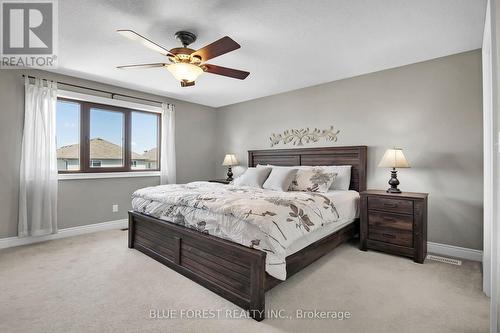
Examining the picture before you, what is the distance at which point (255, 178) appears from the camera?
3820mm

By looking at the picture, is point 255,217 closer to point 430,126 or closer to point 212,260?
point 212,260

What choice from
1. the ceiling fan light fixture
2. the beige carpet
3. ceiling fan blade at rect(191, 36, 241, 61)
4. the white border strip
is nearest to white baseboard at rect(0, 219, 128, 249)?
the beige carpet

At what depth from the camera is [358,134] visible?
372cm

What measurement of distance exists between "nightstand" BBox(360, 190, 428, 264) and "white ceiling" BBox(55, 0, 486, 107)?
1699mm

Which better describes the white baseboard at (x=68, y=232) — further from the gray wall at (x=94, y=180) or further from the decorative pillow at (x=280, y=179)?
the decorative pillow at (x=280, y=179)

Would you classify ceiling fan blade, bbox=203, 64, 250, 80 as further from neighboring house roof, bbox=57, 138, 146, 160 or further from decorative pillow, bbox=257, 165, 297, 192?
neighboring house roof, bbox=57, 138, 146, 160

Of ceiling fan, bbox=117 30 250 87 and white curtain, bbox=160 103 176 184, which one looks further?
white curtain, bbox=160 103 176 184

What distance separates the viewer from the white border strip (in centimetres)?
373

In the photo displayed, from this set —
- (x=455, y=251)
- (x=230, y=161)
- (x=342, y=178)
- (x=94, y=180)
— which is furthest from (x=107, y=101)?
(x=455, y=251)

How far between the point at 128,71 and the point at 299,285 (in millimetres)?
3535

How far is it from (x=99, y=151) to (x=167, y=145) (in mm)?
1134

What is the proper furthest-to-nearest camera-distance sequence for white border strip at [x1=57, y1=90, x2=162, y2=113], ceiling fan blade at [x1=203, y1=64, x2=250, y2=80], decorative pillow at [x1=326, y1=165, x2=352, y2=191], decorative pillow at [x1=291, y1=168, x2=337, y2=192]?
white border strip at [x1=57, y1=90, x2=162, y2=113]
decorative pillow at [x1=326, y1=165, x2=352, y2=191]
decorative pillow at [x1=291, y1=168, x2=337, y2=192]
ceiling fan blade at [x1=203, y1=64, x2=250, y2=80]

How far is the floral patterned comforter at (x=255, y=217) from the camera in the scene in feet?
6.20

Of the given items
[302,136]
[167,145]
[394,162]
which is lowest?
[394,162]
